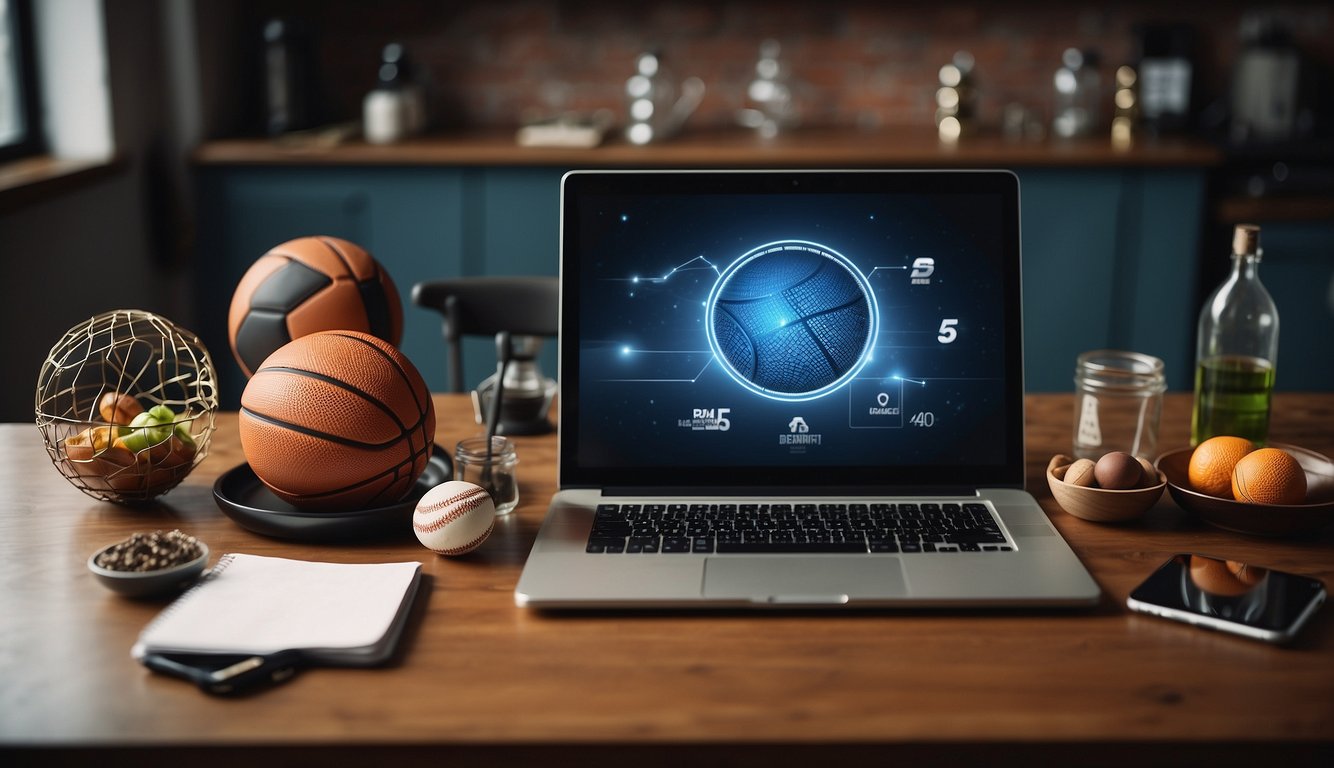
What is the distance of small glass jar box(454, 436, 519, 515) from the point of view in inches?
49.6

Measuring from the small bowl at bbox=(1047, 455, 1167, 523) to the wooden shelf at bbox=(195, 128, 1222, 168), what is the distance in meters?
2.07

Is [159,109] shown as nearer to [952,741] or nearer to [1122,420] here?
[1122,420]

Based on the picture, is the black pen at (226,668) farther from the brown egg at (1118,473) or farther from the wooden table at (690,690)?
the brown egg at (1118,473)

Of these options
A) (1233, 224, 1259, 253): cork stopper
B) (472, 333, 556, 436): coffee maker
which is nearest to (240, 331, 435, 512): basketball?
(472, 333, 556, 436): coffee maker

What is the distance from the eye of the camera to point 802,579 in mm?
1066

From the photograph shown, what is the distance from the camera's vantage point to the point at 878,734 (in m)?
0.84

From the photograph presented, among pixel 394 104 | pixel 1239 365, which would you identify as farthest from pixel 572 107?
pixel 1239 365

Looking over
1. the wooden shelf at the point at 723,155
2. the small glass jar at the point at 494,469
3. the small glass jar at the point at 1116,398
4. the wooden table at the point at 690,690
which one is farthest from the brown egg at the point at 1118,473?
the wooden shelf at the point at 723,155

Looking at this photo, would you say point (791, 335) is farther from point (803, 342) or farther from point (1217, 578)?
point (1217, 578)

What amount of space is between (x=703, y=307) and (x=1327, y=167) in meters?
2.82

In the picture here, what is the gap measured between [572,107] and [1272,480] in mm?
3061

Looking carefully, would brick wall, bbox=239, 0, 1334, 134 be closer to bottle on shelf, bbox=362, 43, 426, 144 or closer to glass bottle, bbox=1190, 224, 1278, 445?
bottle on shelf, bbox=362, 43, 426, 144

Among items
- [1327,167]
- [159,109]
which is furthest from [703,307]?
[1327,167]

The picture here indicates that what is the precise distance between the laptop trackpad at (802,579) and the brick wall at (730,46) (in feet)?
9.80
